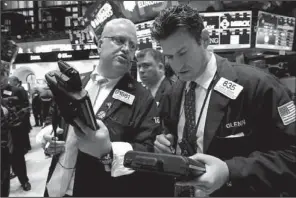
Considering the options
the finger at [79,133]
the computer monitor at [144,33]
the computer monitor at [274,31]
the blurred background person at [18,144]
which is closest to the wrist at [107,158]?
the finger at [79,133]

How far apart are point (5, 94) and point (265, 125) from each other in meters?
3.35

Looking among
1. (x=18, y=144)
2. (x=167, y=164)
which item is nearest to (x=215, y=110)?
(x=167, y=164)

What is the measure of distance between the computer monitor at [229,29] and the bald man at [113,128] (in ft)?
10.6

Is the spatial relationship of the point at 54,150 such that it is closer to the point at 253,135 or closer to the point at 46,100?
the point at 253,135

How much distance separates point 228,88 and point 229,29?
3837 mm

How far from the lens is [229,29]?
4.92 meters

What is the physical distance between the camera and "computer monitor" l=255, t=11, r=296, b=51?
205 inches

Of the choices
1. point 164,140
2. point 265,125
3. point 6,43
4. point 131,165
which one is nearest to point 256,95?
point 265,125

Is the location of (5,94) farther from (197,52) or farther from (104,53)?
(197,52)

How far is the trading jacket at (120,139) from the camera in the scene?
166cm

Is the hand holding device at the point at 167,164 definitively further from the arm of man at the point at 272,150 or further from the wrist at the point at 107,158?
the wrist at the point at 107,158

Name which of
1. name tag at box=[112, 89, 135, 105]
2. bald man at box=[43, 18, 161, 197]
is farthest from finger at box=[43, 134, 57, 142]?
name tag at box=[112, 89, 135, 105]

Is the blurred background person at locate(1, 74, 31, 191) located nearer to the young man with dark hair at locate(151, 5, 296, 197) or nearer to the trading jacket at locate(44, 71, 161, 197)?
the trading jacket at locate(44, 71, 161, 197)

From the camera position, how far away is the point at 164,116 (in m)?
1.47
